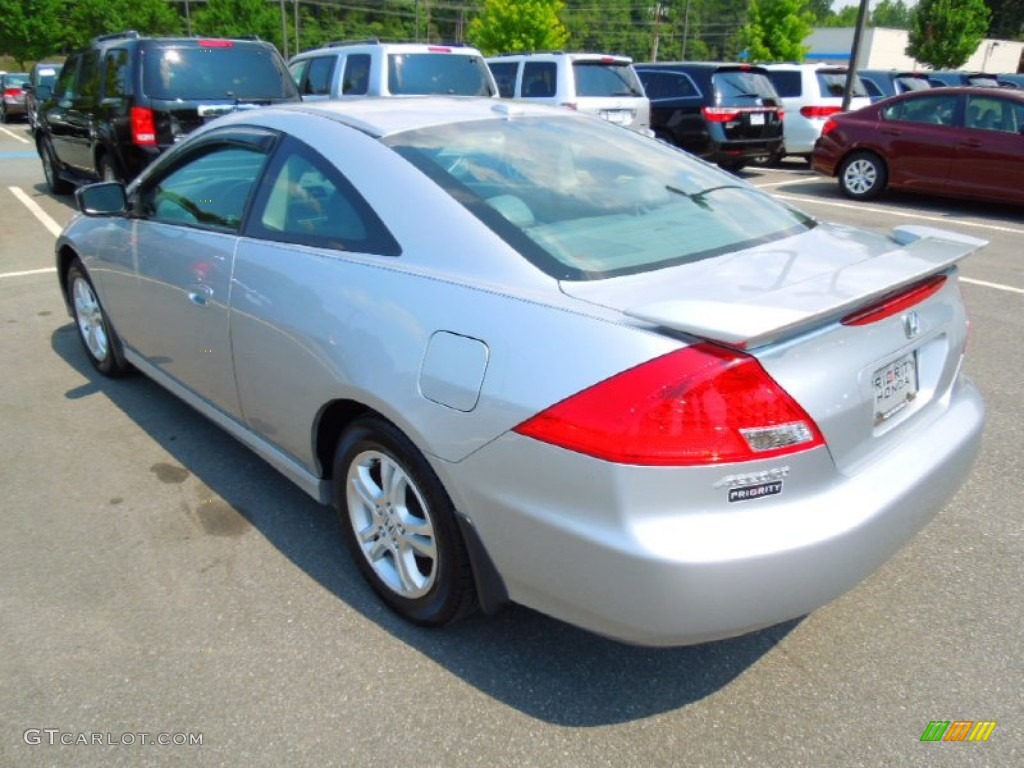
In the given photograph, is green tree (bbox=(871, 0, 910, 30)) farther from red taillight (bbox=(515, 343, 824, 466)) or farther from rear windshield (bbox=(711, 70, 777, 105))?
red taillight (bbox=(515, 343, 824, 466))

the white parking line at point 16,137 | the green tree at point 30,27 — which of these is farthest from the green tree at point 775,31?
the green tree at point 30,27

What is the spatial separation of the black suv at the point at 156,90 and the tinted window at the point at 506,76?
3.86 meters

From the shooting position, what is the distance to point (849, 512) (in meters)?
2.00

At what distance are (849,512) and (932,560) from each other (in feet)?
3.86

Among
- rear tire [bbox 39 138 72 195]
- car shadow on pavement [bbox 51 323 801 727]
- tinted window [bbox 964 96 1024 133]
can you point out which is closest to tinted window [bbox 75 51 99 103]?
rear tire [bbox 39 138 72 195]

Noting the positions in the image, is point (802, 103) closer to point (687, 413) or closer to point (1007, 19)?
point (687, 413)

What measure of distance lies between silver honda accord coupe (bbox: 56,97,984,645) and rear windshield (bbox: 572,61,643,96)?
8708 millimetres

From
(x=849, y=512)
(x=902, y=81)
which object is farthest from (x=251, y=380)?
(x=902, y=81)

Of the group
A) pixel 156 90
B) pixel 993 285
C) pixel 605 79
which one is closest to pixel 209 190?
pixel 156 90

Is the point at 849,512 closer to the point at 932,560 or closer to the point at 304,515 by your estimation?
the point at 932,560

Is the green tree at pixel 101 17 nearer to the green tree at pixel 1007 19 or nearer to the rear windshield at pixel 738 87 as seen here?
the rear windshield at pixel 738 87

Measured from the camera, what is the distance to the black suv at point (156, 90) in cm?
825

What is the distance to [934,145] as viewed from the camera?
10.3 metres

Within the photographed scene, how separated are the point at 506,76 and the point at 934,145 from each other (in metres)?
5.91
